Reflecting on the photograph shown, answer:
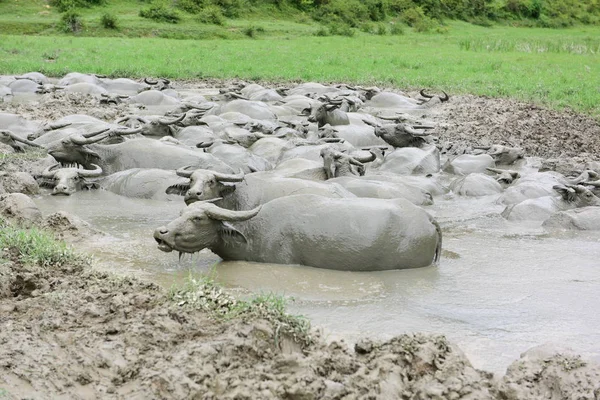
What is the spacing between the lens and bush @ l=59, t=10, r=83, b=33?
123 feet

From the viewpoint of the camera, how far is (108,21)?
1503 inches

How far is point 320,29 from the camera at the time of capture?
43.1m

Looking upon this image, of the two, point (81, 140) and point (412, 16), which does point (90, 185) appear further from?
point (412, 16)

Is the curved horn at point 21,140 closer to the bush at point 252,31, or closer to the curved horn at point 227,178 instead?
the curved horn at point 227,178

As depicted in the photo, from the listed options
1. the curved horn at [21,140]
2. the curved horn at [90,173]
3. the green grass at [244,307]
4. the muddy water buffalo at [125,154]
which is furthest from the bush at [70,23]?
the green grass at [244,307]

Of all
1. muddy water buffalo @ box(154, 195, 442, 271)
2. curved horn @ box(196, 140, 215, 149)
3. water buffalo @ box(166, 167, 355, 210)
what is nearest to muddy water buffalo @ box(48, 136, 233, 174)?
curved horn @ box(196, 140, 215, 149)

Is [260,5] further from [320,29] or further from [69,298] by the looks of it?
[69,298]

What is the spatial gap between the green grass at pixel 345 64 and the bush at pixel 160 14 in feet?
27.0

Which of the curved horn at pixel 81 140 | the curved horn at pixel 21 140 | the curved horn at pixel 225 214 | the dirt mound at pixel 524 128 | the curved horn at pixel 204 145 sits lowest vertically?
the dirt mound at pixel 524 128

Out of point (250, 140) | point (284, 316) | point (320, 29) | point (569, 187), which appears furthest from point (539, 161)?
point (320, 29)

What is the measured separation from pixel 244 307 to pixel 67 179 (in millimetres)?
5609

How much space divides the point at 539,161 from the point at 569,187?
327 centimetres

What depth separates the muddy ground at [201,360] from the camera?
382cm

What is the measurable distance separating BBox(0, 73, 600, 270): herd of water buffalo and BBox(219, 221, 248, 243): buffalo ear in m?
0.01
